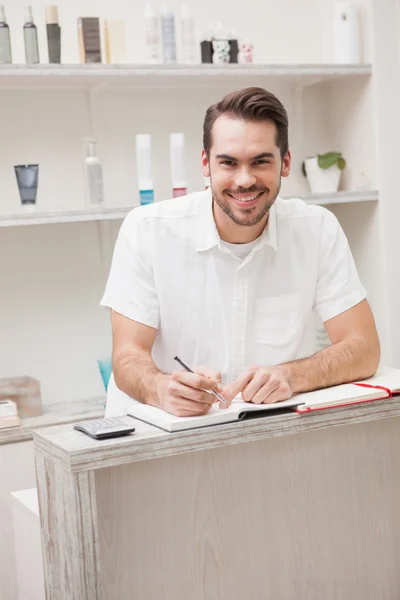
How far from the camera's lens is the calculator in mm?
1448

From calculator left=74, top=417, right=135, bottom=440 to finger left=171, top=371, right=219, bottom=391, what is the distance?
0.41ft

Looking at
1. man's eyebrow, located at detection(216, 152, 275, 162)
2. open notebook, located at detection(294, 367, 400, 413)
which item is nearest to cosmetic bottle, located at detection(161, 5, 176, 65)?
man's eyebrow, located at detection(216, 152, 275, 162)

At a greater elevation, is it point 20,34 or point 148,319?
point 20,34

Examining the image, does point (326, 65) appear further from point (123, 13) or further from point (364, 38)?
point (123, 13)

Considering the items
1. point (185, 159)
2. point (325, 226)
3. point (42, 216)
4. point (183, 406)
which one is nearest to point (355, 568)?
point (183, 406)

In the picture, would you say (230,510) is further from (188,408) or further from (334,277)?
(334,277)

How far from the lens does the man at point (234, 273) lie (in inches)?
79.0

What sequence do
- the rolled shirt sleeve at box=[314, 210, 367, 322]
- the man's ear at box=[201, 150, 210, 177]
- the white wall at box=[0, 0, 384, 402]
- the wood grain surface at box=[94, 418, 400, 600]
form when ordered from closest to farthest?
the wood grain surface at box=[94, 418, 400, 600] → the man's ear at box=[201, 150, 210, 177] → the rolled shirt sleeve at box=[314, 210, 367, 322] → the white wall at box=[0, 0, 384, 402]

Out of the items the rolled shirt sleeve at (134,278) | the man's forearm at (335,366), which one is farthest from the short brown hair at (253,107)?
the man's forearm at (335,366)

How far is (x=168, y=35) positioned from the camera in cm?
297

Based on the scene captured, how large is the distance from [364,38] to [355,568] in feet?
7.13

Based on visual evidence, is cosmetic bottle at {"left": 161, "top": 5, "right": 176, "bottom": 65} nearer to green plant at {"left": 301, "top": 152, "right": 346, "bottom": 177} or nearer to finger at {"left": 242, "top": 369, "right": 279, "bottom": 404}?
green plant at {"left": 301, "top": 152, "right": 346, "bottom": 177}

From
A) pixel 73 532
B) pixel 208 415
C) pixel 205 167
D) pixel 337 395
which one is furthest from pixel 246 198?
pixel 73 532

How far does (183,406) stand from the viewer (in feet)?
5.06
